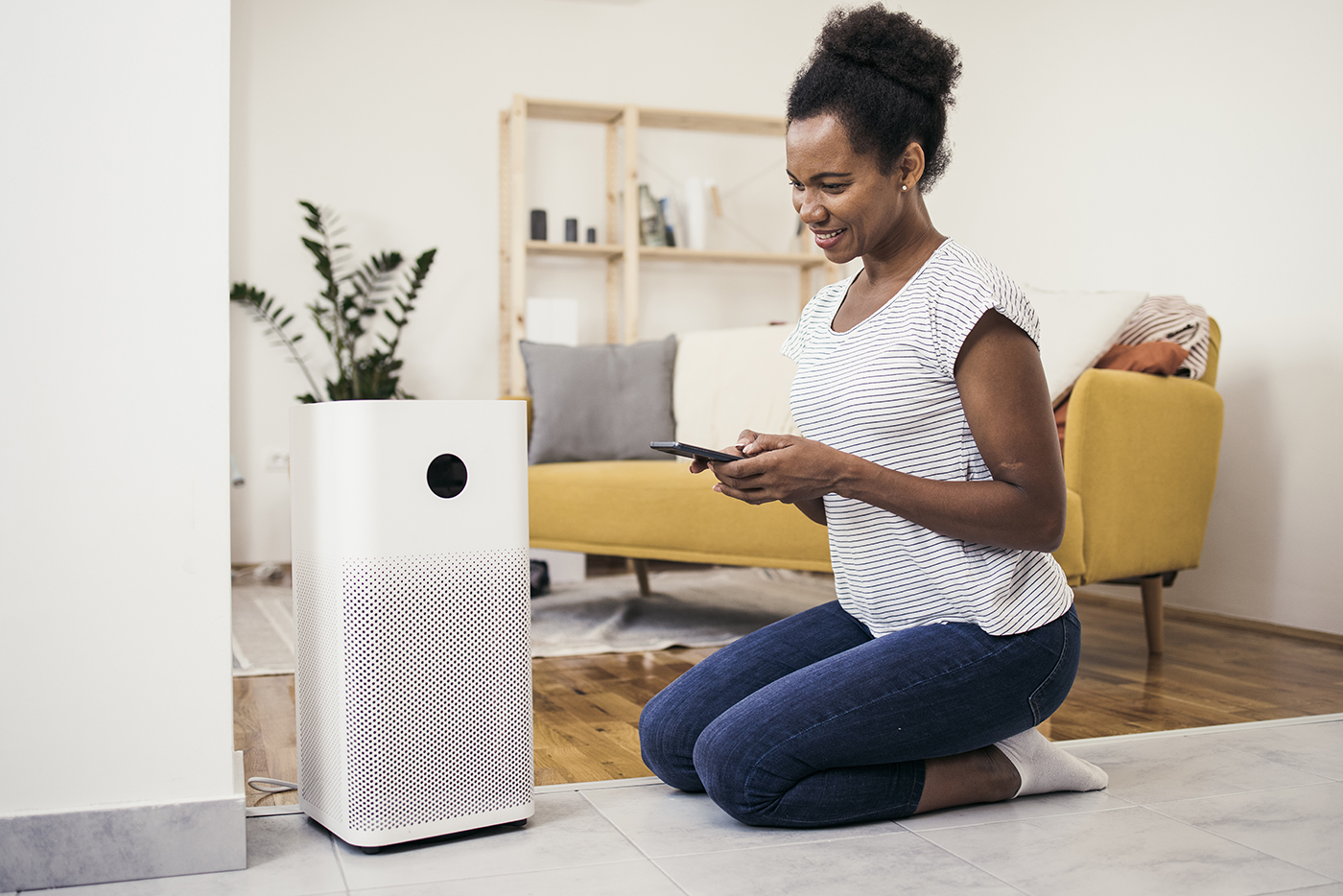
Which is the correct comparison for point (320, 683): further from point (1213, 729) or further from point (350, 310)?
point (350, 310)

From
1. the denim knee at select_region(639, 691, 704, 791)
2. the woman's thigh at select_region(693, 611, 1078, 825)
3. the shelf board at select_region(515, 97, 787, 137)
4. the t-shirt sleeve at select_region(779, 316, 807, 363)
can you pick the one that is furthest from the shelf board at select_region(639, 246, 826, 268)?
the woman's thigh at select_region(693, 611, 1078, 825)

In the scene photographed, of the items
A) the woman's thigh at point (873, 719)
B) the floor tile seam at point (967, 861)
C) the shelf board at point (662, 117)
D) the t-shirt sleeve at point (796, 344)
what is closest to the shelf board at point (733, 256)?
the shelf board at point (662, 117)

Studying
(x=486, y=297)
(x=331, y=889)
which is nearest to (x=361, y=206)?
(x=486, y=297)

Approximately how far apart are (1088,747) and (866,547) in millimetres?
583

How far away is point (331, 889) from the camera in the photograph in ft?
3.75

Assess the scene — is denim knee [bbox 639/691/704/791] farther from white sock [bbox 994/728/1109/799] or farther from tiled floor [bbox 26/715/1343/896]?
white sock [bbox 994/728/1109/799]

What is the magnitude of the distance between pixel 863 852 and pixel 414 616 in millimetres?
561

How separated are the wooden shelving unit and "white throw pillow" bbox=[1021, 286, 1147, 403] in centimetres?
188

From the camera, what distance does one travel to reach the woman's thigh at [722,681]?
4.69 feet

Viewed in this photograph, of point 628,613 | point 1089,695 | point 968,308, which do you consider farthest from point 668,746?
point 628,613

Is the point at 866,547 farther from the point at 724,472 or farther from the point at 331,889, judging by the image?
the point at 331,889

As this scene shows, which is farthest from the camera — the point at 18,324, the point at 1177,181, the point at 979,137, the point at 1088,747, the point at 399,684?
the point at 979,137

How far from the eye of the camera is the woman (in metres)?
1.25

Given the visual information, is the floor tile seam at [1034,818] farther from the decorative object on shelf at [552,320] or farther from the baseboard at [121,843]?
the decorative object on shelf at [552,320]
